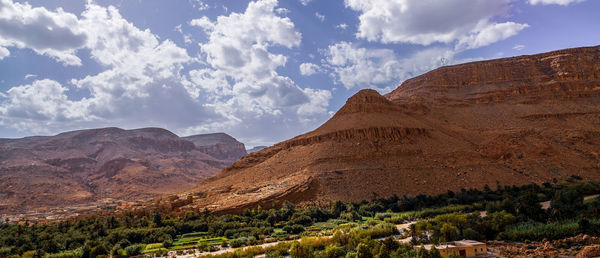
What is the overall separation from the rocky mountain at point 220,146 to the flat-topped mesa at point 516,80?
3727 inches

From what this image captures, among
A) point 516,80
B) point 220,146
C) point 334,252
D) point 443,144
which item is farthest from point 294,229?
point 220,146

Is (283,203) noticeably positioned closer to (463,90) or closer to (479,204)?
(479,204)

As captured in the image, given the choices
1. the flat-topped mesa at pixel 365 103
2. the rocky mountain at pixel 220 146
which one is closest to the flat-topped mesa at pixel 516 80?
the flat-topped mesa at pixel 365 103

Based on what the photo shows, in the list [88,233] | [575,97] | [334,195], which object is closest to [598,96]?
[575,97]

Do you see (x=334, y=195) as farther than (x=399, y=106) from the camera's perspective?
No

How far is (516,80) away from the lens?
77.2 metres

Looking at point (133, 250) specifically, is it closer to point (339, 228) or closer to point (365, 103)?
point (339, 228)

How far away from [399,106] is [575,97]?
34.3 m

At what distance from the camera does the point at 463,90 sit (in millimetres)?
78750

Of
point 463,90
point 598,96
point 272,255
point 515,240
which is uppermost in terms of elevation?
point 463,90

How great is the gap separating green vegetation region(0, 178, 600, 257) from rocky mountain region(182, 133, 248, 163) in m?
119

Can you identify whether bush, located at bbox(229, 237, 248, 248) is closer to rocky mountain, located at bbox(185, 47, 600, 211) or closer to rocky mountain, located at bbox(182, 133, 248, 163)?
rocky mountain, located at bbox(185, 47, 600, 211)

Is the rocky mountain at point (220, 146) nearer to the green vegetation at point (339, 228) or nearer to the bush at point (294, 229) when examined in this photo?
the green vegetation at point (339, 228)

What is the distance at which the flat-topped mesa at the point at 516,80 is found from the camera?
70562mm
